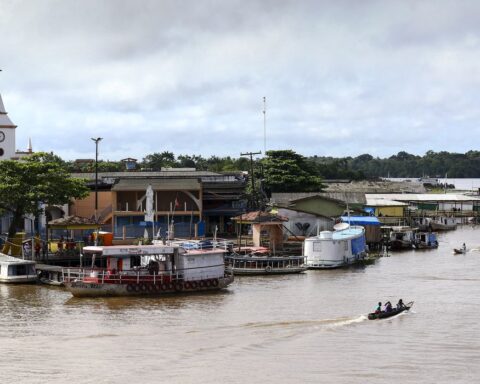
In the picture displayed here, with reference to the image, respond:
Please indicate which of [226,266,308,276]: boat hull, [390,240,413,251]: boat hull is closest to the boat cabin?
[226,266,308,276]: boat hull

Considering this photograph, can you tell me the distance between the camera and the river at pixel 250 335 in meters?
32.1

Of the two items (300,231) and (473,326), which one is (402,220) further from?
(473,326)

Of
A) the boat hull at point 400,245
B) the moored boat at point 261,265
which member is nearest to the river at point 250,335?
the moored boat at point 261,265

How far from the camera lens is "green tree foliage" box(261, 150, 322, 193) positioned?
354 feet

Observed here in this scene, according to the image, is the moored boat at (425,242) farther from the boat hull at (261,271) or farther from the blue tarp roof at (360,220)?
the boat hull at (261,271)

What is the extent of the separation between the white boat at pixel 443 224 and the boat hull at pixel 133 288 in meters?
67.9

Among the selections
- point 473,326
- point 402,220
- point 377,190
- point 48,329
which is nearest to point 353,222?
point 402,220

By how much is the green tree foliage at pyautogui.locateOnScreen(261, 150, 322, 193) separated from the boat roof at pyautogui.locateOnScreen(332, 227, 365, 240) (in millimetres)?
34932

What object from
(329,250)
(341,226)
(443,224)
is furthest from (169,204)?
(443,224)

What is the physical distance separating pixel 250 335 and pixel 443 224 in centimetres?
8503

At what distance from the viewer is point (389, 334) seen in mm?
38875

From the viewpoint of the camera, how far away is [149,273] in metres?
51.0

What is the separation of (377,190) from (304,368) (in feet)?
396

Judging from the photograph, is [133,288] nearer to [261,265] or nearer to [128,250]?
[128,250]
